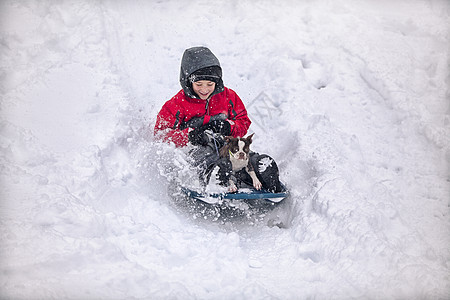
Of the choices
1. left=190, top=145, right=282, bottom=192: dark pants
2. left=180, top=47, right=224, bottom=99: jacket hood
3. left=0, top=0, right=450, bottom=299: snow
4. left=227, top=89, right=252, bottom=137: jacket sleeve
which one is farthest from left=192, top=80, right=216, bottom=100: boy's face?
left=0, top=0, right=450, bottom=299: snow

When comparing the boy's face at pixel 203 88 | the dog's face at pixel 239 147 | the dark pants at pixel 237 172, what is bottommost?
the dark pants at pixel 237 172

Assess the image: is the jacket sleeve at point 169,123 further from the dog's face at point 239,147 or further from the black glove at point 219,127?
the dog's face at point 239,147

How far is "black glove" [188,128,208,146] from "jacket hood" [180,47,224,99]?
48cm

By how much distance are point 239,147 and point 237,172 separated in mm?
432

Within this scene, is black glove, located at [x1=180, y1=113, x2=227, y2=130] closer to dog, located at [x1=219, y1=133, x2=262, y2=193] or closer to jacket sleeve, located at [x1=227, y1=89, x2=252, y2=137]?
jacket sleeve, located at [x1=227, y1=89, x2=252, y2=137]

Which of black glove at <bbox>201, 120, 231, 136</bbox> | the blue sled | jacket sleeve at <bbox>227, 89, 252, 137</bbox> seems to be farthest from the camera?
jacket sleeve at <bbox>227, 89, 252, 137</bbox>

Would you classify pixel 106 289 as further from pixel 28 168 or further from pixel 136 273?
pixel 28 168

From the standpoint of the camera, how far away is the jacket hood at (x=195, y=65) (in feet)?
15.2

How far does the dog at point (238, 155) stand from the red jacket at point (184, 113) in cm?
70

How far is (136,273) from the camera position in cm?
304

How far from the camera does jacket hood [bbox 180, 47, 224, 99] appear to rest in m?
4.62

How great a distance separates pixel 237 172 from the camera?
4.54m

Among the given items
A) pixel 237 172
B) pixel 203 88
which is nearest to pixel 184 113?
pixel 203 88

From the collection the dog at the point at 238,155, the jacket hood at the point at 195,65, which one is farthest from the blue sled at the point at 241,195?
the jacket hood at the point at 195,65
